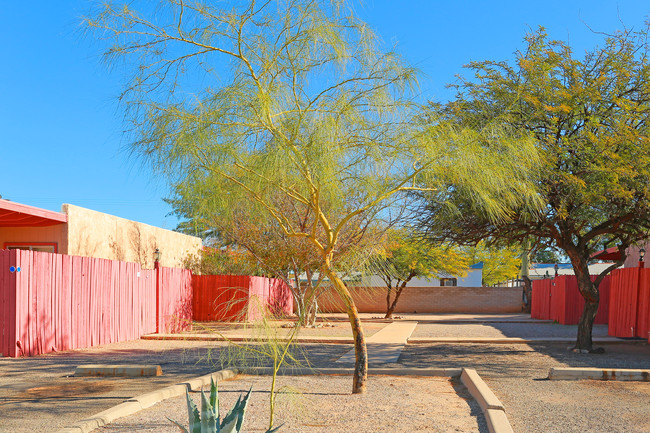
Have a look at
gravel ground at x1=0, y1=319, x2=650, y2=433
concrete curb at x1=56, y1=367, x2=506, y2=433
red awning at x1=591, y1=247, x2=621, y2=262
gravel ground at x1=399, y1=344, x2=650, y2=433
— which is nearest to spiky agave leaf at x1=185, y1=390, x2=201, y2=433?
concrete curb at x1=56, y1=367, x2=506, y2=433

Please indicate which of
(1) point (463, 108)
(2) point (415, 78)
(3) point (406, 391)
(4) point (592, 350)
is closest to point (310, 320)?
(4) point (592, 350)

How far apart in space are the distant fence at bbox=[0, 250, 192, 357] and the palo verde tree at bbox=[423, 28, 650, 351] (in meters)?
7.51

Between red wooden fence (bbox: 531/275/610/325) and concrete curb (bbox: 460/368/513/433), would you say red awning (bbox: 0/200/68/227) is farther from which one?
red wooden fence (bbox: 531/275/610/325)

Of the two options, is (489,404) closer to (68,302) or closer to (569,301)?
(68,302)

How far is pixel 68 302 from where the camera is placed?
15039 mm

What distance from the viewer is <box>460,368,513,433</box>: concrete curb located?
7.00 meters

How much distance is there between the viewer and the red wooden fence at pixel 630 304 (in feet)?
60.6

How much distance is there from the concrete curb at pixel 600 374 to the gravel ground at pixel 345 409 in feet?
6.53

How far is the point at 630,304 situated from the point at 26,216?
57.8 feet

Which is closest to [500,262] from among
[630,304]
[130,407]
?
[630,304]

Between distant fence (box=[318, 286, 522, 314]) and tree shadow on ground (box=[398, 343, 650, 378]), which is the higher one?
tree shadow on ground (box=[398, 343, 650, 378])

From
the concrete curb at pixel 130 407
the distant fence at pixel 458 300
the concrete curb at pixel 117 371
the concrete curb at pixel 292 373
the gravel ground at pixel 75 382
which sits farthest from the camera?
the distant fence at pixel 458 300

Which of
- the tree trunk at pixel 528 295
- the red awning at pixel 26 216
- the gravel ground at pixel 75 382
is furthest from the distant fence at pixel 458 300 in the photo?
the gravel ground at pixel 75 382

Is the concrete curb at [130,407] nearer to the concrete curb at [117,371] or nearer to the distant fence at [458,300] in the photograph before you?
the concrete curb at [117,371]
